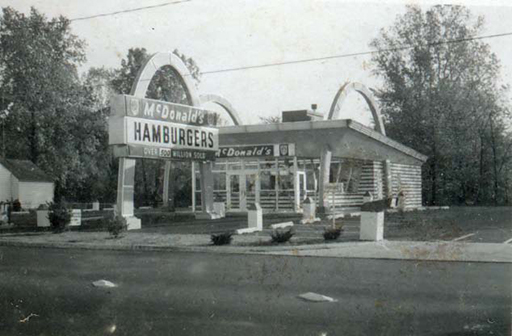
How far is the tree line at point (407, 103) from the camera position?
97.5 ft

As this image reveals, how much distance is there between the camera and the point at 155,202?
49.6 m

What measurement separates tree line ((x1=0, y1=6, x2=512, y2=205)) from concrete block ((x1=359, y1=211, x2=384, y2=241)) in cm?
1303

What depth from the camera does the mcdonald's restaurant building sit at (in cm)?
2572

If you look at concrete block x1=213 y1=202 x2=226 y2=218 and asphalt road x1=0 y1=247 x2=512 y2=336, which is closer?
asphalt road x1=0 y1=247 x2=512 y2=336

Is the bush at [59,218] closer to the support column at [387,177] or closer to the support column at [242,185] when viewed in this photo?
the support column at [242,185]

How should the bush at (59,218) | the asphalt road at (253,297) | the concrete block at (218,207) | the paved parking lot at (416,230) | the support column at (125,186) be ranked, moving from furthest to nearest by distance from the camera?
the concrete block at (218,207) < the bush at (59,218) < the support column at (125,186) < the paved parking lot at (416,230) < the asphalt road at (253,297)

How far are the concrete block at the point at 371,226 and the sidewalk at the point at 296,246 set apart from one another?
14.6 inches

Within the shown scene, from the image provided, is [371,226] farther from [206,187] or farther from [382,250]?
[206,187]

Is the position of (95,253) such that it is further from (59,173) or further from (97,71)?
(97,71)

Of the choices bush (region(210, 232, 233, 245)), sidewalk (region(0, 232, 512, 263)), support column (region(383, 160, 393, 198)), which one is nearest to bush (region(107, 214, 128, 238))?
sidewalk (region(0, 232, 512, 263))

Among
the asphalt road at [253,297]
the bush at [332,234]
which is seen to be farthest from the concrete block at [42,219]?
the bush at [332,234]

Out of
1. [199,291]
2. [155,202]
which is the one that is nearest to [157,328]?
[199,291]

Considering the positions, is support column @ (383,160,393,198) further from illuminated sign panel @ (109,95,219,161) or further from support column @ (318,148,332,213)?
illuminated sign panel @ (109,95,219,161)

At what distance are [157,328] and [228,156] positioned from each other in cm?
2191
